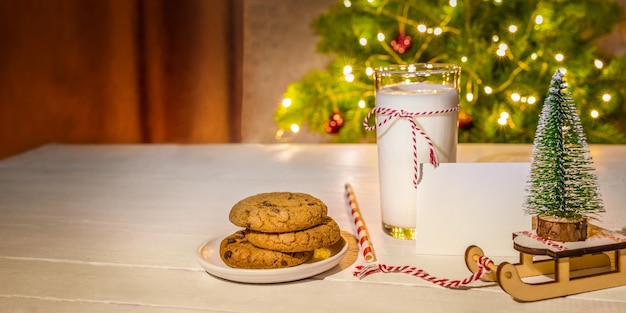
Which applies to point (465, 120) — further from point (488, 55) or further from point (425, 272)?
point (425, 272)

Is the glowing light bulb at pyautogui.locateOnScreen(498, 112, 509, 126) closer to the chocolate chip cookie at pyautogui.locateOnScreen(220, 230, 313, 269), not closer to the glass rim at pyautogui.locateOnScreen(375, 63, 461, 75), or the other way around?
the glass rim at pyautogui.locateOnScreen(375, 63, 461, 75)

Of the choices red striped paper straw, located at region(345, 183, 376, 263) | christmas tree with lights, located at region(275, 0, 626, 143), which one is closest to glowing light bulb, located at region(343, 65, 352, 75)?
christmas tree with lights, located at region(275, 0, 626, 143)

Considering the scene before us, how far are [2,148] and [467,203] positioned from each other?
231cm

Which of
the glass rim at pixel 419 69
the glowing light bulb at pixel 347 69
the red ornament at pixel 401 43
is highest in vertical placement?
the red ornament at pixel 401 43

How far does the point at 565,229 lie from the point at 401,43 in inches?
75.0

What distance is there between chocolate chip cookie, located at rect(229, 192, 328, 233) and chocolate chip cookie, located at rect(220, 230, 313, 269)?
0.03 metres

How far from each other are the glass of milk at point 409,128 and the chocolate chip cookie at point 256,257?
20cm

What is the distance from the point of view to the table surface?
820mm

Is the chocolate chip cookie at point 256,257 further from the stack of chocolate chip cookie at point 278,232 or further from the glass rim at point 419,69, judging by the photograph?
the glass rim at point 419,69

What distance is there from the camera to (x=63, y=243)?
1.07 meters

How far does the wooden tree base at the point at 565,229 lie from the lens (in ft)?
2.71

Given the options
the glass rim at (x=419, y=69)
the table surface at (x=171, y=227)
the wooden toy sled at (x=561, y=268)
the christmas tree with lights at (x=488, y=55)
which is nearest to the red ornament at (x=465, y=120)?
the christmas tree with lights at (x=488, y=55)

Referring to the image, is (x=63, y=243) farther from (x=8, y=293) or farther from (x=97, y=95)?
(x=97, y=95)

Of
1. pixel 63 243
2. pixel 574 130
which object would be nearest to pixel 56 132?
pixel 63 243
